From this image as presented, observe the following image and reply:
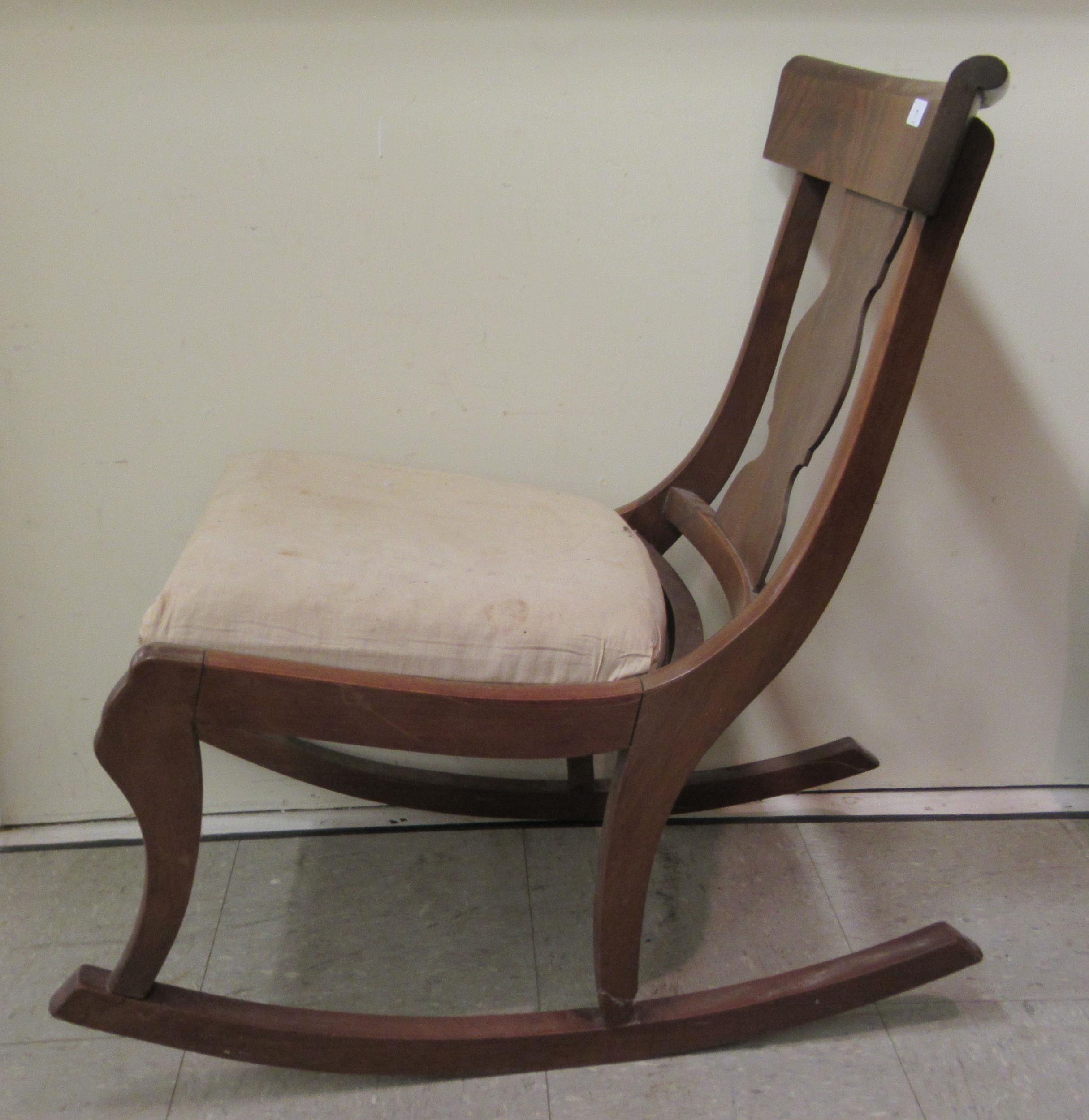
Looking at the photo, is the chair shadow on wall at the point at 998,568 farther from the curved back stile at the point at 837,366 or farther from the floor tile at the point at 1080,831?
the curved back stile at the point at 837,366

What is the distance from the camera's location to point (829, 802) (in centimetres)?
136

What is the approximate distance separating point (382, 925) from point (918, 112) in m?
0.92

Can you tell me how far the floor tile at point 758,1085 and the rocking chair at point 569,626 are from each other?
23 mm

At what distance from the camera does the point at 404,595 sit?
830 millimetres

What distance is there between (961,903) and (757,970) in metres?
0.28

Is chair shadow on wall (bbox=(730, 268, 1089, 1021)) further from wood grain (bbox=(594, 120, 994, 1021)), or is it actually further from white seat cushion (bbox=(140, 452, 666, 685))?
white seat cushion (bbox=(140, 452, 666, 685))

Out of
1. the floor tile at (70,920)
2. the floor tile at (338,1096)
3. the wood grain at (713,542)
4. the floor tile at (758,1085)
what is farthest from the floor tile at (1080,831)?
the floor tile at (70,920)

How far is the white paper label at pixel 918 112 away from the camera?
29.0 inches

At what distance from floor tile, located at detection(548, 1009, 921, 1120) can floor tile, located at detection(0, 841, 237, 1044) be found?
41 centimetres

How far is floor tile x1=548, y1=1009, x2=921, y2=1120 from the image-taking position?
960mm

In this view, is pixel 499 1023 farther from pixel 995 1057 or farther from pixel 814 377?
pixel 814 377

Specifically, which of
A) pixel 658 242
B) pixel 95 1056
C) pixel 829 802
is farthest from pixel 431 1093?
pixel 658 242

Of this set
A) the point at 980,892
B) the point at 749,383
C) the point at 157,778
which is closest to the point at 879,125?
the point at 749,383

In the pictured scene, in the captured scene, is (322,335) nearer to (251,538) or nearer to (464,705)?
(251,538)
